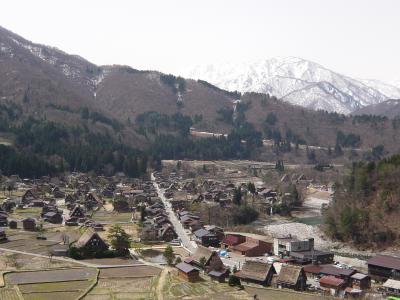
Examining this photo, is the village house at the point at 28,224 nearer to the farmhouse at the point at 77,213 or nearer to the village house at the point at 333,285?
the farmhouse at the point at 77,213

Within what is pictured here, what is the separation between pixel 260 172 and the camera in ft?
Result: 406

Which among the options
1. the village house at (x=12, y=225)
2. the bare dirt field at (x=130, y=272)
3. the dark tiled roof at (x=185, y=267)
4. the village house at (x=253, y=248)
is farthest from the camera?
the village house at (x=12, y=225)

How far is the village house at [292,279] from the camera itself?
3800cm

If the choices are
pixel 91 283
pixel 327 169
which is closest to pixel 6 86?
pixel 327 169

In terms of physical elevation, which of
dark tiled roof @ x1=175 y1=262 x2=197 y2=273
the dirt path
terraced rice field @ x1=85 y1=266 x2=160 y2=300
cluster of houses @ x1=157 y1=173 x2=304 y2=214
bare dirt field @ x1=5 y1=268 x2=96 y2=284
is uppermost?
cluster of houses @ x1=157 y1=173 x2=304 y2=214

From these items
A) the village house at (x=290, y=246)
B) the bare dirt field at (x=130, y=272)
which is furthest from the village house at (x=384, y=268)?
the bare dirt field at (x=130, y=272)

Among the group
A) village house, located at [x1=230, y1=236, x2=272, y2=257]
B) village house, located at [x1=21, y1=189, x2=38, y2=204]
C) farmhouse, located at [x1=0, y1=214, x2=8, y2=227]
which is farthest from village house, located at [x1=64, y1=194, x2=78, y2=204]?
village house, located at [x1=230, y1=236, x2=272, y2=257]

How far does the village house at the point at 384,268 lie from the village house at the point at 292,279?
25.2 feet

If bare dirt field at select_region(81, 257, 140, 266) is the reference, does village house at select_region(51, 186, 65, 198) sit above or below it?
above

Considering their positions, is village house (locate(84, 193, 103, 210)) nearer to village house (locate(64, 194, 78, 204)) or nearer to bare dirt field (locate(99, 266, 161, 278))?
village house (locate(64, 194, 78, 204))

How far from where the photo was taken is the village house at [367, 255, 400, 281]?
41938mm

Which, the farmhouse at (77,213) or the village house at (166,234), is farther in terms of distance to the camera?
the farmhouse at (77,213)

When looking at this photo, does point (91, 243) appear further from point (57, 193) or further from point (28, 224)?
point (57, 193)

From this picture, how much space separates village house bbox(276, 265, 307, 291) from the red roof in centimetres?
147
